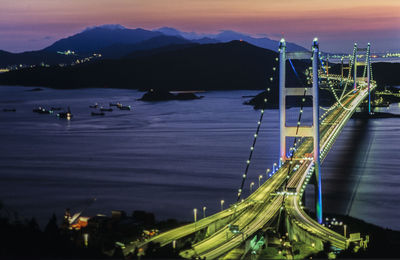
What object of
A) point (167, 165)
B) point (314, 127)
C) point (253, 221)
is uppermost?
point (314, 127)

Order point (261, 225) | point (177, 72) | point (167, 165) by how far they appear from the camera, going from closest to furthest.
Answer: point (261, 225) < point (167, 165) < point (177, 72)

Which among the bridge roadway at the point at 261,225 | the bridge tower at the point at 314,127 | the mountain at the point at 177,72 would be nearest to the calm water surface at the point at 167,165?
the bridge tower at the point at 314,127

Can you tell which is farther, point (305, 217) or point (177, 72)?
point (177, 72)

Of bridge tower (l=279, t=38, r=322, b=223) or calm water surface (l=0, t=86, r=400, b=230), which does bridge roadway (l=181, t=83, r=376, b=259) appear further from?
calm water surface (l=0, t=86, r=400, b=230)

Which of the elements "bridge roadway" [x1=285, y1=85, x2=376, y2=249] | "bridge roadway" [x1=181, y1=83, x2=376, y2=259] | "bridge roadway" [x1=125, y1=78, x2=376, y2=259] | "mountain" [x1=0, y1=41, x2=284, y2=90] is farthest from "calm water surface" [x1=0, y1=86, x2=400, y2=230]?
"mountain" [x1=0, y1=41, x2=284, y2=90]

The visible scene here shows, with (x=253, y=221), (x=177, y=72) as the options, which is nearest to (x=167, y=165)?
(x=253, y=221)

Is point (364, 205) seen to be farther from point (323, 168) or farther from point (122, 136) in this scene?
point (122, 136)

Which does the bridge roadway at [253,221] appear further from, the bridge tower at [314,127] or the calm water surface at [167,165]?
the calm water surface at [167,165]

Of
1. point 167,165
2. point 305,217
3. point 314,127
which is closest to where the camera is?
point 305,217

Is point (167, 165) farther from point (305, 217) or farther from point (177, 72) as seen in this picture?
point (177, 72)

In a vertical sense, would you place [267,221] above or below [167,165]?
above
